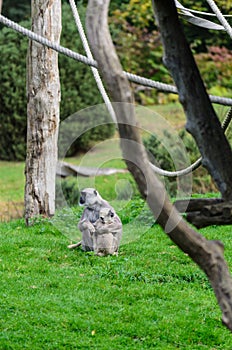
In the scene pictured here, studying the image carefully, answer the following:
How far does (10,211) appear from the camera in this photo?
27.5 ft

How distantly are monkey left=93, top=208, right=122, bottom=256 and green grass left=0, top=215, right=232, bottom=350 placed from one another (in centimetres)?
8

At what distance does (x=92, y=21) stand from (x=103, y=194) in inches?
291

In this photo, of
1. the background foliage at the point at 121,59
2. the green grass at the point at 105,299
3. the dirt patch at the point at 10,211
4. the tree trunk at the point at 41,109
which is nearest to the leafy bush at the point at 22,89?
the background foliage at the point at 121,59

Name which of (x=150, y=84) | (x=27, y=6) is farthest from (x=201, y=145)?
(x=27, y=6)

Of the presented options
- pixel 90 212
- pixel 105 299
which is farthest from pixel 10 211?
pixel 105 299

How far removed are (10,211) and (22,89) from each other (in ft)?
9.92

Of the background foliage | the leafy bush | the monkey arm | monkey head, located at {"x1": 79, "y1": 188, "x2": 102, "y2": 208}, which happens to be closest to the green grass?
the monkey arm

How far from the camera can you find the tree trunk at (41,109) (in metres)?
5.85

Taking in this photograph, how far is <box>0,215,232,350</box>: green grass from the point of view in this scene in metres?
3.43

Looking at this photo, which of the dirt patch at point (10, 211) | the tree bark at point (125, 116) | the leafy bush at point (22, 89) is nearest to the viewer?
the tree bark at point (125, 116)

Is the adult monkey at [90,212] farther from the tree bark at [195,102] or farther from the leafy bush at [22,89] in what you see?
the leafy bush at [22,89]

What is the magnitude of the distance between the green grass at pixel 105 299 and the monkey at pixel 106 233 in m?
0.08

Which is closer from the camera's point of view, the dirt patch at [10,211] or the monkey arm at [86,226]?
the monkey arm at [86,226]

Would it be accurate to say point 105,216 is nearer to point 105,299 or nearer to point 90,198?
point 90,198
